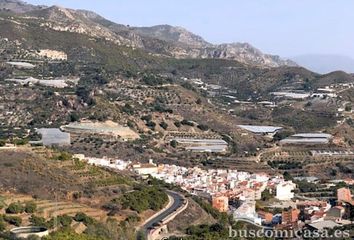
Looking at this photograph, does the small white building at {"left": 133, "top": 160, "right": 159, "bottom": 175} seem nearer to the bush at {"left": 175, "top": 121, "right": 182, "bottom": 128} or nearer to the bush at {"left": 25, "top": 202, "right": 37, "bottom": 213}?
the bush at {"left": 175, "top": 121, "right": 182, "bottom": 128}

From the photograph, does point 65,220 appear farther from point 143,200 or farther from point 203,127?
point 203,127

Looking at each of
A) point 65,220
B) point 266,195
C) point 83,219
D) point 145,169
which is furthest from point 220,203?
point 65,220

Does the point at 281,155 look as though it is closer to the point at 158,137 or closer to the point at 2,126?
the point at 158,137

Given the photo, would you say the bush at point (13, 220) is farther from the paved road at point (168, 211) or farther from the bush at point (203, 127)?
the bush at point (203, 127)

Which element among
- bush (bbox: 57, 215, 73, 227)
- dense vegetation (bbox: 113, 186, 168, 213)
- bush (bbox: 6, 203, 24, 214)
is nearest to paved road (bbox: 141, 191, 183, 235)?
dense vegetation (bbox: 113, 186, 168, 213)

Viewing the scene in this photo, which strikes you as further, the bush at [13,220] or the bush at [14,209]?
the bush at [14,209]

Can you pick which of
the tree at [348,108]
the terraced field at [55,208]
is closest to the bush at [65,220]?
the terraced field at [55,208]
